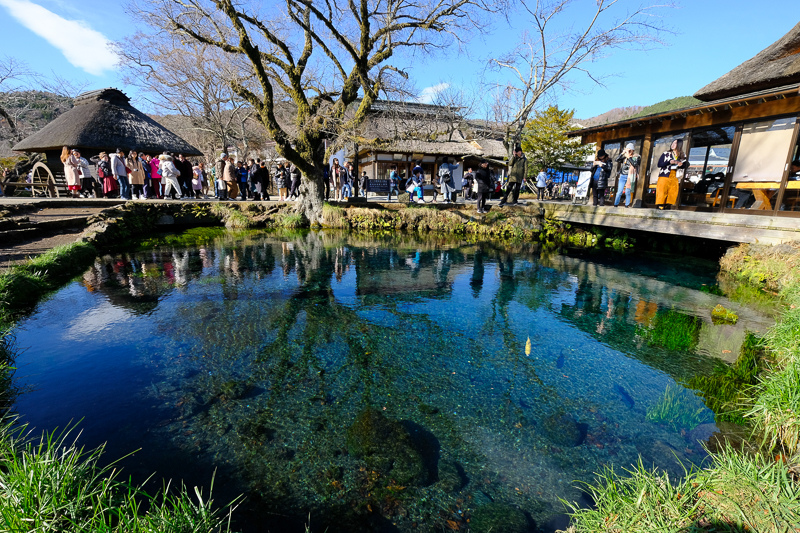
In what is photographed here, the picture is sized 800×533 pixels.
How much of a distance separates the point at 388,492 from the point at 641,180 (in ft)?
42.3

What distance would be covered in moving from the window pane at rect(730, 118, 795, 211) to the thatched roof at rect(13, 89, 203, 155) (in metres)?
22.7

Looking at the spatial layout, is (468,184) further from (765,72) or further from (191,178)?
(191,178)

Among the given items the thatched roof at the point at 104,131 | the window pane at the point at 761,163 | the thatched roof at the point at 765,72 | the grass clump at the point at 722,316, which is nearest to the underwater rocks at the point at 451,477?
the grass clump at the point at 722,316

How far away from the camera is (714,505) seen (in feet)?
6.52

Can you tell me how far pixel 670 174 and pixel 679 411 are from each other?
922 centimetres

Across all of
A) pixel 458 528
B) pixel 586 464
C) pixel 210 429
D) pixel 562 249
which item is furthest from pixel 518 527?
pixel 562 249

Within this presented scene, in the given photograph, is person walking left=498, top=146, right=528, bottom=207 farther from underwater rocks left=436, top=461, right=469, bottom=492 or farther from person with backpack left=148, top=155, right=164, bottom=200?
person with backpack left=148, top=155, right=164, bottom=200

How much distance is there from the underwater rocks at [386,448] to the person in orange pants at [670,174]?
10.9 m

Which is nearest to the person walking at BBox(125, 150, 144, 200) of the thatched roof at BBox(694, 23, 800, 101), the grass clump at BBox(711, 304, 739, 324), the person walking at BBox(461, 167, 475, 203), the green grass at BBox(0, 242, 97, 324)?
the green grass at BBox(0, 242, 97, 324)

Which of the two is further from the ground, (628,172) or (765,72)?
(765,72)

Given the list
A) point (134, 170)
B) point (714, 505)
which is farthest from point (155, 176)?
point (714, 505)

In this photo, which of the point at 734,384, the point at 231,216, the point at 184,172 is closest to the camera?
the point at 734,384

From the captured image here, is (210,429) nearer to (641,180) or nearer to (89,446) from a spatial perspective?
(89,446)

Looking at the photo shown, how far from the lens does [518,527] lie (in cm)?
249
